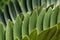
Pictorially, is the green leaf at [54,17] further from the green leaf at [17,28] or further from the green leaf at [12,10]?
the green leaf at [12,10]

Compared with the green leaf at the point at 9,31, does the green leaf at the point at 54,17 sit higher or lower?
higher

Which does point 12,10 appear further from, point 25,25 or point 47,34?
point 47,34

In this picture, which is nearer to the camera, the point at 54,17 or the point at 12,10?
the point at 54,17

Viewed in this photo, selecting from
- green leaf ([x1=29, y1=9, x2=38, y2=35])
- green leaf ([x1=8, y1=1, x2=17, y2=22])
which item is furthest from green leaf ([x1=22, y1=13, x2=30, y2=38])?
green leaf ([x1=8, y1=1, x2=17, y2=22])

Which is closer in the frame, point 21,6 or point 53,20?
point 53,20

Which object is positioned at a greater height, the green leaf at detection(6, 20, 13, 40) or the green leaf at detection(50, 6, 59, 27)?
the green leaf at detection(50, 6, 59, 27)

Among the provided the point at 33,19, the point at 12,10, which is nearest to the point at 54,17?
the point at 33,19

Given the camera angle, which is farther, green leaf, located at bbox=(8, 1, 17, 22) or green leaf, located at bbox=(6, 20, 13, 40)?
green leaf, located at bbox=(8, 1, 17, 22)

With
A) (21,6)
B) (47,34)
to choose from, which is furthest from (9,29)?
(21,6)

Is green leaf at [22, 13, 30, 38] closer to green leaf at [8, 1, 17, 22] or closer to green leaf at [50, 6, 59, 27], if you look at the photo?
green leaf at [50, 6, 59, 27]

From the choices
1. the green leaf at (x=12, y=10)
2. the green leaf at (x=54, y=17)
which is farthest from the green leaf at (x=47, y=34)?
the green leaf at (x=12, y=10)

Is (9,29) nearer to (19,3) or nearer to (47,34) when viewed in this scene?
(47,34)
